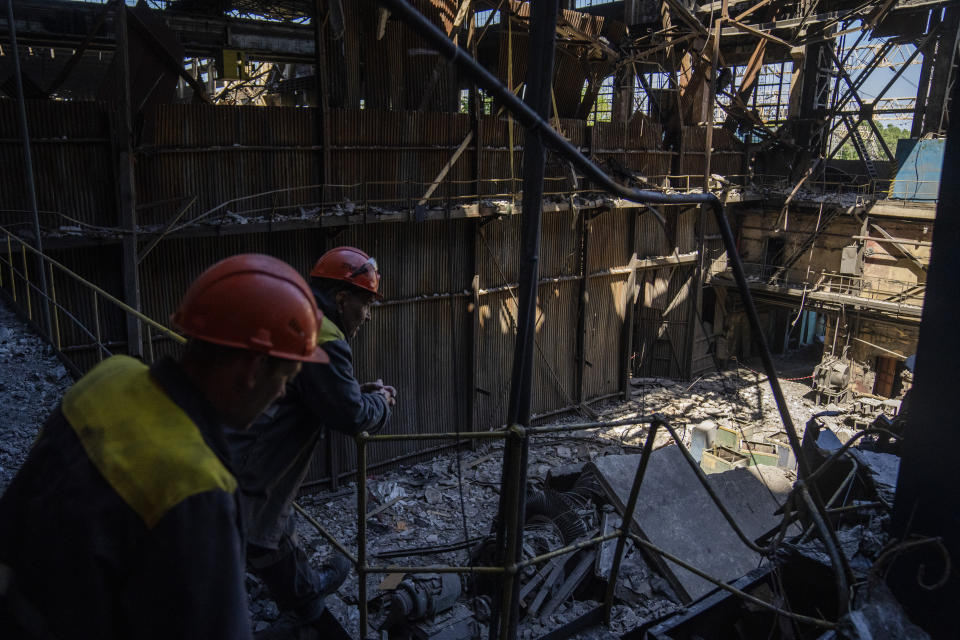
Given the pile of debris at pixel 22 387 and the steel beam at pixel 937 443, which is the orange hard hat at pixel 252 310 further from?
the steel beam at pixel 937 443

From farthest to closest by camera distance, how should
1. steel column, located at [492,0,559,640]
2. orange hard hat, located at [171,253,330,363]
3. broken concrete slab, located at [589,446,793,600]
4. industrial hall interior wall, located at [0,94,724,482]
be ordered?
industrial hall interior wall, located at [0,94,724,482] → broken concrete slab, located at [589,446,793,600] → steel column, located at [492,0,559,640] → orange hard hat, located at [171,253,330,363]

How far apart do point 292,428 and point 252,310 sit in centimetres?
166

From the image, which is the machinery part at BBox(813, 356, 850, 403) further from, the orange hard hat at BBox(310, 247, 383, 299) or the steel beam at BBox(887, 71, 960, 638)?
the orange hard hat at BBox(310, 247, 383, 299)

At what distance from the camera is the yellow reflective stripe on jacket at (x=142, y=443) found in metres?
1.45

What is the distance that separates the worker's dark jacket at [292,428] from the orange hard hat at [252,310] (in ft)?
4.08

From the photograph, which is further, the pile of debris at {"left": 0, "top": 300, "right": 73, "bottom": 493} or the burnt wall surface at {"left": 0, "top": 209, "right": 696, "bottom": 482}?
the burnt wall surface at {"left": 0, "top": 209, "right": 696, "bottom": 482}

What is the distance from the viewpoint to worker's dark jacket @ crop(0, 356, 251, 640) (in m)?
1.43

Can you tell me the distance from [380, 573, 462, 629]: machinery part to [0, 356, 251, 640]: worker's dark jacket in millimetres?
3397

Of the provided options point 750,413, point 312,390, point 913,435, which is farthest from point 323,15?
point 750,413

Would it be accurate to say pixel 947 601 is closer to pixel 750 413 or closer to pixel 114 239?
pixel 114 239

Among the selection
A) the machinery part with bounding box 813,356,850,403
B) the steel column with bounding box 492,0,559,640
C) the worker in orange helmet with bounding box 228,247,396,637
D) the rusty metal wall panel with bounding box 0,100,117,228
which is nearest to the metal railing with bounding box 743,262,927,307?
the machinery part with bounding box 813,356,850,403

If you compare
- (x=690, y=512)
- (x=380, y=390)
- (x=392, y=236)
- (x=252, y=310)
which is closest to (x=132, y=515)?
(x=252, y=310)

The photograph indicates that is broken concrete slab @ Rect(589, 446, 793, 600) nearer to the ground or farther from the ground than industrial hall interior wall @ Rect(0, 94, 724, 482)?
nearer to the ground

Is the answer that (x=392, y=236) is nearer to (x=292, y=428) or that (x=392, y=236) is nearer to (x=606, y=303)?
(x=606, y=303)
